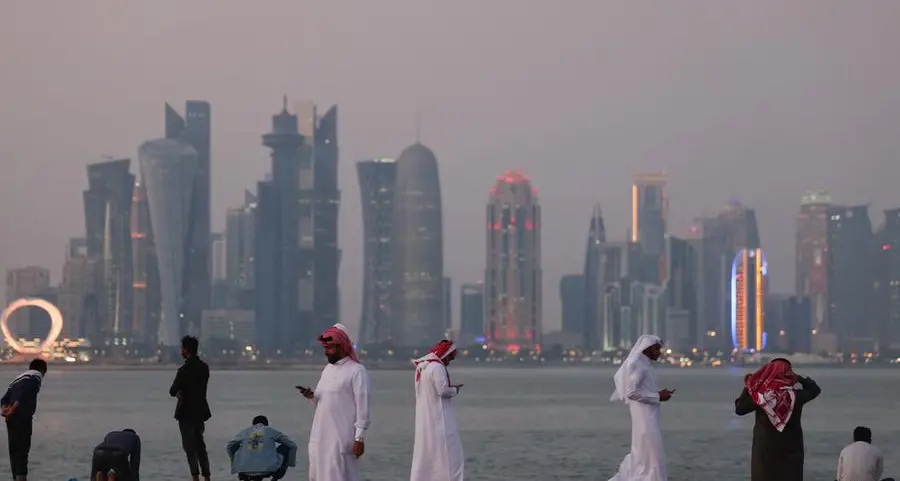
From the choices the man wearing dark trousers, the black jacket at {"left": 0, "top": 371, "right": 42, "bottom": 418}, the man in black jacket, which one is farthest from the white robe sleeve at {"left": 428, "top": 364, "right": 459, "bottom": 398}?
the black jacket at {"left": 0, "top": 371, "right": 42, "bottom": 418}

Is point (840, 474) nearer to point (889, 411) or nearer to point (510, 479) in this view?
point (510, 479)

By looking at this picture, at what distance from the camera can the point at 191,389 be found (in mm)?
23891

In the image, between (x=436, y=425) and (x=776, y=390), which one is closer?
(x=776, y=390)

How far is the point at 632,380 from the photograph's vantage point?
21.3m

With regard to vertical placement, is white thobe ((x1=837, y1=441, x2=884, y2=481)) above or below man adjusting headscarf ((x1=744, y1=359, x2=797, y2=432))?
below

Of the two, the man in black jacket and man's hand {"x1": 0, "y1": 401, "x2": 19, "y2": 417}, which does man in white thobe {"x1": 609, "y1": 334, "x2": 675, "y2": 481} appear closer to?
the man in black jacket

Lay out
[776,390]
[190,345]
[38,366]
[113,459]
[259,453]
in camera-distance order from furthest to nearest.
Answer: [38,366]
[190,345]
[259,453]
[113,459]
[776,390]

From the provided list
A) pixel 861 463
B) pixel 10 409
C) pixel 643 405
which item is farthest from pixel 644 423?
pixel 10 409

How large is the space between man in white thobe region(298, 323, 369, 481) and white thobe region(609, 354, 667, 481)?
12.8 feet

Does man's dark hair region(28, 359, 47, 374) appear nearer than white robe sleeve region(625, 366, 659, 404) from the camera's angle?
No

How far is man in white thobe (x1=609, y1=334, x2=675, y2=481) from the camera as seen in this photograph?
21.3 meters

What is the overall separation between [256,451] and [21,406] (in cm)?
468

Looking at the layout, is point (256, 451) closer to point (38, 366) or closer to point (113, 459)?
point (113, 459)

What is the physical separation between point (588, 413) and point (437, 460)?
7946 centimetres
